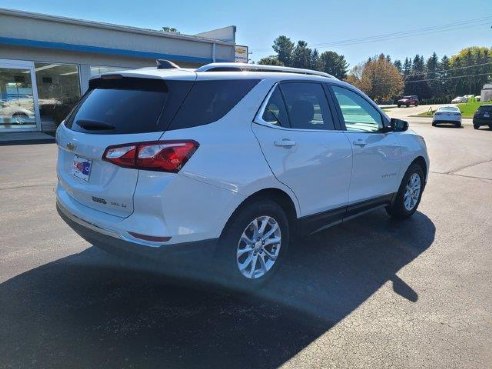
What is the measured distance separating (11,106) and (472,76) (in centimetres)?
12255

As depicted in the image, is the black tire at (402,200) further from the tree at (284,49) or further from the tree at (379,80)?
the tree at (284,49)

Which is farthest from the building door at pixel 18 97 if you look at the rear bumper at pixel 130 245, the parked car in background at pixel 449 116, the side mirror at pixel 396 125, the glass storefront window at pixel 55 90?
the parked car in background at pixel 449 116

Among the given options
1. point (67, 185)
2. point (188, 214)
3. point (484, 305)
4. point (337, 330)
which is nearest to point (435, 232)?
point (484, 305)

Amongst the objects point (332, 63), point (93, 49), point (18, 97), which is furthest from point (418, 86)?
point (18, 97)

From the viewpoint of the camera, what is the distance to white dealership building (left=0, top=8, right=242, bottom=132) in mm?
15656

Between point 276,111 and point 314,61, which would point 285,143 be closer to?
point 276,111

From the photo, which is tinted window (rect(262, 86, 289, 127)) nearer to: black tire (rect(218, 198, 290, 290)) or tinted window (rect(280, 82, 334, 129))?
tinted window (rect(280, 82, 334, 129))

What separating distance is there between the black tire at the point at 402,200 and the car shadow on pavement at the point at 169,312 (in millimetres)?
1195

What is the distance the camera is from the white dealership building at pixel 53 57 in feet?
51.4

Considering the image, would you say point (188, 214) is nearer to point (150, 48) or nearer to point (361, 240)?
point (361, 240)

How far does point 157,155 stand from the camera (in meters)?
2.83

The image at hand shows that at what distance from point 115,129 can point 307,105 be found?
74.1 inches

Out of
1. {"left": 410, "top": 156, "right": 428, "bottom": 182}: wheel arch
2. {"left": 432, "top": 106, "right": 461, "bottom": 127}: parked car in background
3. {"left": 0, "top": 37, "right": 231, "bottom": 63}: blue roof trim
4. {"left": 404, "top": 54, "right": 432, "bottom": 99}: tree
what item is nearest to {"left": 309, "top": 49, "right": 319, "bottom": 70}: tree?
{"left": 404, "top": 54, "right": 432, "bottom": 99}: tree

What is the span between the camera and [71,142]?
336cm
